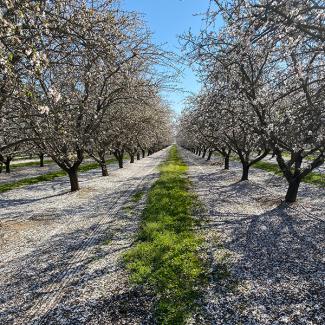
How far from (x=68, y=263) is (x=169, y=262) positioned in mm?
3302

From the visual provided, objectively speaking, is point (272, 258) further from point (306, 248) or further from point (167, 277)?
point (167, 277)

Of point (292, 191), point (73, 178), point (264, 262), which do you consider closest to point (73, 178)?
point (73, 178)

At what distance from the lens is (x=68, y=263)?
1073 cm

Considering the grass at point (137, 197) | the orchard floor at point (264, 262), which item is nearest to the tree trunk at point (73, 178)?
the grass at point (137, 197)

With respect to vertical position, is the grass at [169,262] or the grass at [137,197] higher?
the grass at [137,197]

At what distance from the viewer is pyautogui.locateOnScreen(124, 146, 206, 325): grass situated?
7.89m

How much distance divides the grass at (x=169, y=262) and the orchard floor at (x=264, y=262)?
47 cm

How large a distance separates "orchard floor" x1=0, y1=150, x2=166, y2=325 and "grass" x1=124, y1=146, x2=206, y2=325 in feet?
1.38

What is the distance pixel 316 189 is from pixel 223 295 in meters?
17.3

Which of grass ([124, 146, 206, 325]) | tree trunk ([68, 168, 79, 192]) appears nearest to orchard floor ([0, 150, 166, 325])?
grass ([124, 146, 206, 325])

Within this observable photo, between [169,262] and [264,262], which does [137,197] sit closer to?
[169,262]

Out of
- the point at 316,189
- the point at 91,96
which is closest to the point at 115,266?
the point at 91,96

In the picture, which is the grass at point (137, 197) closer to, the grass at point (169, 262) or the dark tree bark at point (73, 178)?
the grass at point (169, 262)

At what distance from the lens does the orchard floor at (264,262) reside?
755cm
